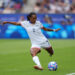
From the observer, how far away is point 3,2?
29.8 metres

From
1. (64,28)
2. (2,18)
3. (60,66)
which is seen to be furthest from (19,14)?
(60,66)

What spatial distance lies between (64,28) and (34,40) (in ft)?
49.5

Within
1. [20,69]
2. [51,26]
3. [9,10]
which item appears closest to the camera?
[20,69]

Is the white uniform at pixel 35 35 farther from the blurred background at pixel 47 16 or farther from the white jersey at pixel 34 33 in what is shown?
the blurred background at pixel 47 16

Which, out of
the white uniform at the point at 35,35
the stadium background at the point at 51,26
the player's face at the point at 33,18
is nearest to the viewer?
the player's face at the point at 33,18

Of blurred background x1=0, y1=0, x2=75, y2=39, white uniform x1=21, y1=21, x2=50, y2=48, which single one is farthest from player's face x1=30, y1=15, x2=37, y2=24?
blurred background x1=0, y1=0, x2=75, y2=39

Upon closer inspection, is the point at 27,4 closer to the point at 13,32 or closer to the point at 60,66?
the point at 13,32

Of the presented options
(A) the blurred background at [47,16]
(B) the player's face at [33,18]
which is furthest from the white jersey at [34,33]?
(A) the blurred background at [47,16]

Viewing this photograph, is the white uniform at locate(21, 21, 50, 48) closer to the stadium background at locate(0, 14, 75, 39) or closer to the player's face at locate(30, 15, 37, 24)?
the player's face at locate(30, 15, 37, 24)

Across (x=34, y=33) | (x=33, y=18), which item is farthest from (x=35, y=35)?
(x=33, y=18)

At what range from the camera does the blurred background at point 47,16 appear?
27.5 meters

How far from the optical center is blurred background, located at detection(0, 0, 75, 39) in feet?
90.3

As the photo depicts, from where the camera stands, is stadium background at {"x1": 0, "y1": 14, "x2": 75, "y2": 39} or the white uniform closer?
the white uniform

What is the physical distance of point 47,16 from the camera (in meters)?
27.8
